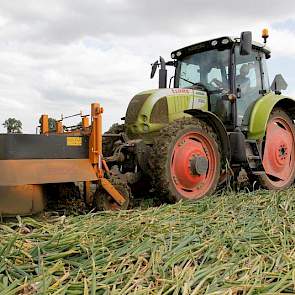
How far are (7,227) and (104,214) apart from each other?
1003 millimetres

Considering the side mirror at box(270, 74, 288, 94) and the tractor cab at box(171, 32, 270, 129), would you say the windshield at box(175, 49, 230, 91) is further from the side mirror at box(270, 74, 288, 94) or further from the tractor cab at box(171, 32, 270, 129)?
the side mirror at box(270, 74, 288, 94)

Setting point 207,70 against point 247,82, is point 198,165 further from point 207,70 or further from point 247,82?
point 247,82

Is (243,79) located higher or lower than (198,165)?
higher

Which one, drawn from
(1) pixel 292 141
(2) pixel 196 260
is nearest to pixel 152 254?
(2) pixel 196 260

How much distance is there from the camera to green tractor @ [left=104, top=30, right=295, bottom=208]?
5.49m

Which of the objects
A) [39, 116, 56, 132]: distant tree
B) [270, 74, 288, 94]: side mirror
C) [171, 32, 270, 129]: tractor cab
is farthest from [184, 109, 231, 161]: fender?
[39, 116, 56, 132]: distant tree

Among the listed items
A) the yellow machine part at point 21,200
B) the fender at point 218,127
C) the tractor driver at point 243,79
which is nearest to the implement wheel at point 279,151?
the tractor driver at point 243,79

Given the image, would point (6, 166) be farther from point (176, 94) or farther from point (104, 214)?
point (176, 94)

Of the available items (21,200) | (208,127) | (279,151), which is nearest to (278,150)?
(279,151)

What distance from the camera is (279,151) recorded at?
22.9 feet

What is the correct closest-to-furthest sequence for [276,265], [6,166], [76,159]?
[276,265] → [6,166] → [76,159]

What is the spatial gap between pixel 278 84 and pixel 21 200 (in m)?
4.85

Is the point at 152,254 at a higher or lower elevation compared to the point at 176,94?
lower

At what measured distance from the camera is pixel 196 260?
9.48 feet
